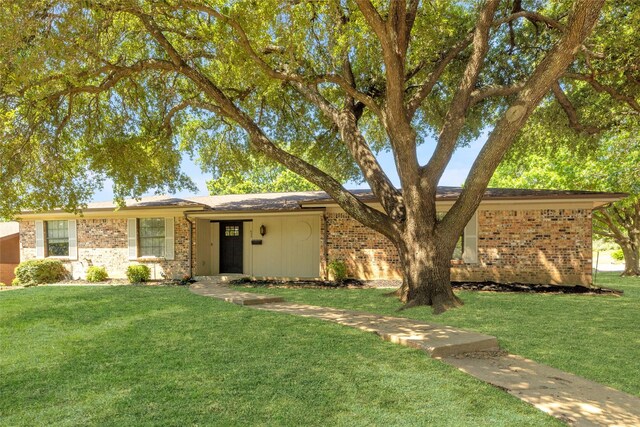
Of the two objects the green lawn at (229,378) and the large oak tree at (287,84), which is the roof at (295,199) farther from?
the green lawn at (229,378)

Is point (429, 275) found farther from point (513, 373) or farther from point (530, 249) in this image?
point (530, 249)

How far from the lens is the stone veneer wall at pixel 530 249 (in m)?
11.4

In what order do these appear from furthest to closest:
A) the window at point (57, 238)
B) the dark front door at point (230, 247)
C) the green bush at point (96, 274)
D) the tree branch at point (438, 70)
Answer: the window at point (57, 238) < the dark front door at point (230, 247) < the green bush at point (96, 274) < the tree branch at point (438, 70)

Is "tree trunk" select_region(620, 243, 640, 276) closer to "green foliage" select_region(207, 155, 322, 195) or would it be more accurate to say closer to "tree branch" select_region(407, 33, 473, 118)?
"tree branch" select_region(407, 33, 473, 118)

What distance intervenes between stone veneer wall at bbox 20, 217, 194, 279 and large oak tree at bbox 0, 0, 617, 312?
2.23 m

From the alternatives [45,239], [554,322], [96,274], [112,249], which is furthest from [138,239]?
[554,322]

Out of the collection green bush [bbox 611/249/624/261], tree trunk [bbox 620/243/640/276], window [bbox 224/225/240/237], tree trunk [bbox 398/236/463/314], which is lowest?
green bush [bbox 611/249/624/261]

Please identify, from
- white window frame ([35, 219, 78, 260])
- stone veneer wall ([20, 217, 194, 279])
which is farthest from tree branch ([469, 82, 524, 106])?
white window frame ([35, 219, 78, 260])

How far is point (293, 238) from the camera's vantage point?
47.2 ft

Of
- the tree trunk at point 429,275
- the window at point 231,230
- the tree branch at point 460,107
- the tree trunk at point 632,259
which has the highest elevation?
the tree branch at point 460,107

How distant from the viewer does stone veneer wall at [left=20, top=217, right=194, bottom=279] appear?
14.5 metres

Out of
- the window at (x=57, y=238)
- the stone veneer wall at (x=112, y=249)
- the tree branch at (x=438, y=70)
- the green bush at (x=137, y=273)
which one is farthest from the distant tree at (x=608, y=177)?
the window at (x=57, y=238)

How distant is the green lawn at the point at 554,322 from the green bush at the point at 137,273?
522 cm

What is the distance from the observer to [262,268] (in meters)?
14.5
